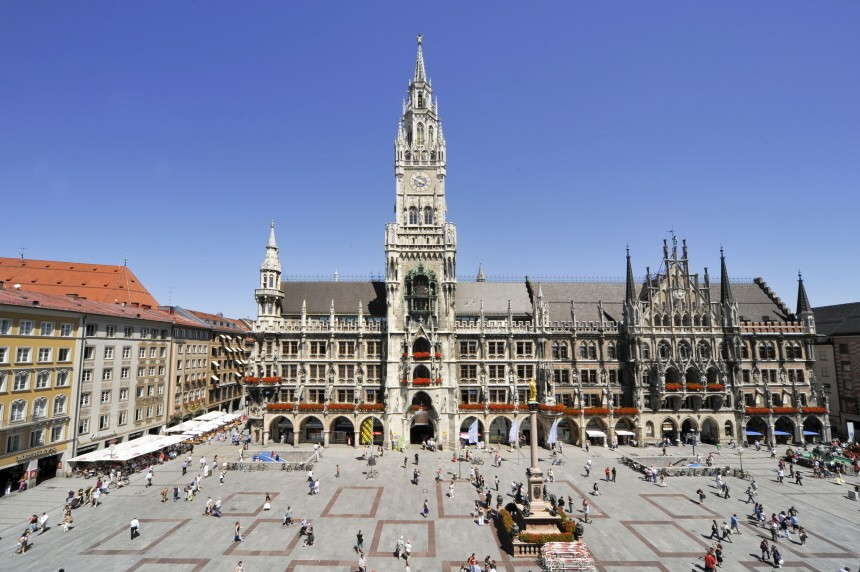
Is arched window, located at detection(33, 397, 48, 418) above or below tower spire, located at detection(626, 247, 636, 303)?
below

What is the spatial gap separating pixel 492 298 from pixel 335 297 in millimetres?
26934

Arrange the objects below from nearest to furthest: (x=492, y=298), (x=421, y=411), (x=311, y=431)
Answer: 1. (x=421, y=411)
2. (x=311, y=431)
3. (x=492, y=298)

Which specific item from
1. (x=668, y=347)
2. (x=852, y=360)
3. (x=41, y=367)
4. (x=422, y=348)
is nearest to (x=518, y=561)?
(x=422, y=348)

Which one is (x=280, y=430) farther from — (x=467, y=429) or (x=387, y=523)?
(x=387, y=523)

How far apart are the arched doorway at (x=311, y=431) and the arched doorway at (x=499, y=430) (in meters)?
26.7

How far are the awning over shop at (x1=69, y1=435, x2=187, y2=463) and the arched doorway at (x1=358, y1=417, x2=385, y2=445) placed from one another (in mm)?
24029

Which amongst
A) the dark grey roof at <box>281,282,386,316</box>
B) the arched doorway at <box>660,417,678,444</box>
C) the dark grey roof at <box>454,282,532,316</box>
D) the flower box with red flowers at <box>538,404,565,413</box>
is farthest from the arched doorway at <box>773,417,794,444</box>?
the dark grey roof at <box>281,282,386,316</box>

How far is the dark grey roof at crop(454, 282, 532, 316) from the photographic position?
7169cm

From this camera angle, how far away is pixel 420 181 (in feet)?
233

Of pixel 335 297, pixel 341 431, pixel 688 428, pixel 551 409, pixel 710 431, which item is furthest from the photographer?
pixel 335 297

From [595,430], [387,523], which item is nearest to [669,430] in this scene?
[595,430]

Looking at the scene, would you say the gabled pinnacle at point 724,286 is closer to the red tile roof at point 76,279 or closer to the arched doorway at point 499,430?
the arched doorway at point 499,430

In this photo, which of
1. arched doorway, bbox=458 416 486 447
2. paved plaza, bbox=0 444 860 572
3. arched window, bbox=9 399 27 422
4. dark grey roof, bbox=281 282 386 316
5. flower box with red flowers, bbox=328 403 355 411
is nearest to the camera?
paved plaza, bbox=0 444 860 572

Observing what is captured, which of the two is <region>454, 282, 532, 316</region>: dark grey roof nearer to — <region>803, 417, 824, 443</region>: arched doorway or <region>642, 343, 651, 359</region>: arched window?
<region>642, 343, 651, 359</region>: arched window
